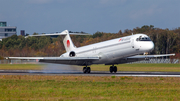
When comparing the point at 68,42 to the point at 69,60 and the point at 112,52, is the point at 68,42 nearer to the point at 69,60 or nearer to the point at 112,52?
the point at 69,60

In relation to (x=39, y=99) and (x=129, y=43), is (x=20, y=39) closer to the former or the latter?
(x=129, y=43)

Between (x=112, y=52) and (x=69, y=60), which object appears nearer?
(x=112, y=52)

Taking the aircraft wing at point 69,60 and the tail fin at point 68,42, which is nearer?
the aircraft wing at point 69,60

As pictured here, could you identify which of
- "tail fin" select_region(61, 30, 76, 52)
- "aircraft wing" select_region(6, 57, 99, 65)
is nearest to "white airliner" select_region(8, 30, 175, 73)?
"aircraft wing" select_region(6, 57, 99, 65)

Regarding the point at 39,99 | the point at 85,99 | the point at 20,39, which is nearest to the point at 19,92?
the point at 39,99

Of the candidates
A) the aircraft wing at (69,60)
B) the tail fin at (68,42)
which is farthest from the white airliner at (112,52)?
the tail fin at (68,42)

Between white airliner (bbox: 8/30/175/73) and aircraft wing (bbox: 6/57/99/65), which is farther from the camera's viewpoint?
aircraft wing (bbox: 6/57/99/65)

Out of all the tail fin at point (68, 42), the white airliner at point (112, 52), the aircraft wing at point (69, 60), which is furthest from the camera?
the tail fin at point (68, 42)

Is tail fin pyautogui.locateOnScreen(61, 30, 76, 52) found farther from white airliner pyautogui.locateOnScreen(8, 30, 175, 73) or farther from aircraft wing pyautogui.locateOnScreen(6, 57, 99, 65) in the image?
aircraft wing pyautogui.locateOnScreen(6, 57, 99, 65)

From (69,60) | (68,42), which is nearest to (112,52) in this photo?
(69,60)

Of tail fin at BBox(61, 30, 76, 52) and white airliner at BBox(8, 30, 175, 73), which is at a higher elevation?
tail fin at BBox(61, 30, 76, 52)

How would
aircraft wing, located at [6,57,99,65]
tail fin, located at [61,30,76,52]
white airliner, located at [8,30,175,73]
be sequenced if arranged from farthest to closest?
tail fin, located at [61,30,76,52]
aircraft wing, located at [6,57,99,65]
white airliner, located at [8,30,175,73]

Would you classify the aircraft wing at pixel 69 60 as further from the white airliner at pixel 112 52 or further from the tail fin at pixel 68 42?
the tail fin at pixel 68 42

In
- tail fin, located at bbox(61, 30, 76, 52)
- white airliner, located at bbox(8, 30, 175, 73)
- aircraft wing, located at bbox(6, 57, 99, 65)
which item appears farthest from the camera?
tail fin, located at bbox(61, 30, 76, 52)
